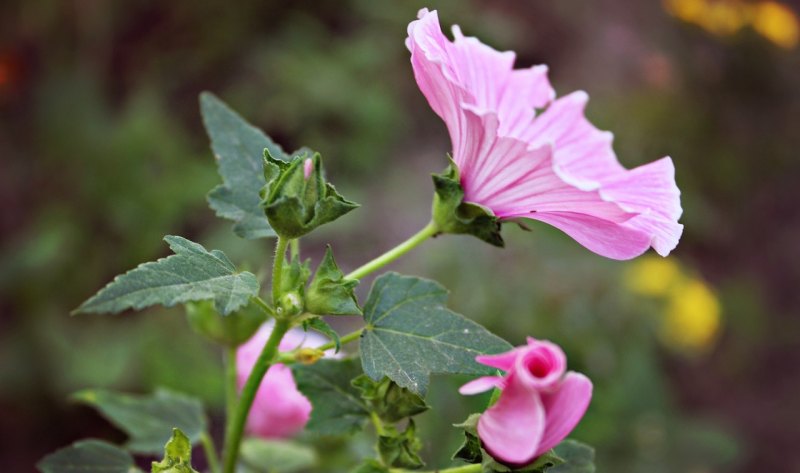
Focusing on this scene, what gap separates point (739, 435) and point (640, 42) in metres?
1.77

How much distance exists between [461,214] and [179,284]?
222mm

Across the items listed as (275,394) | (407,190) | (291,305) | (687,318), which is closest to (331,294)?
(291,305)

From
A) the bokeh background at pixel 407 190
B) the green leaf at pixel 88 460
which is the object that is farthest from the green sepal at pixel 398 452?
the bokeh background at pixel 407 190

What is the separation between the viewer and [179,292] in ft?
1.77

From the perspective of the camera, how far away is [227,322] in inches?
31.2

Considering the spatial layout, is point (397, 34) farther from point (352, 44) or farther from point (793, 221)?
point (793, 221)

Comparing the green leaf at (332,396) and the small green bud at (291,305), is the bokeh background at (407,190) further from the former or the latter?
the small green bud at (291,305)

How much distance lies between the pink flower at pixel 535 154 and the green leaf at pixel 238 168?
0.17 meters

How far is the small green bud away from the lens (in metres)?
0.61

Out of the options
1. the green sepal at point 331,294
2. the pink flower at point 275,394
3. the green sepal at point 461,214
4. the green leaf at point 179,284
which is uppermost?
the green sepal at point 461,214

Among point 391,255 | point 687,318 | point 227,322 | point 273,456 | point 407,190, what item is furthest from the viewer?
point 407,190

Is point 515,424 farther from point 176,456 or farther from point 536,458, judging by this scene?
point 176,456

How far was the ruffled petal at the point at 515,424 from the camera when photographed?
0.53m

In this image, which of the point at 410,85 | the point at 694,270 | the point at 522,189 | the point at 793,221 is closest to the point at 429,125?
Result: the point at 410,85
